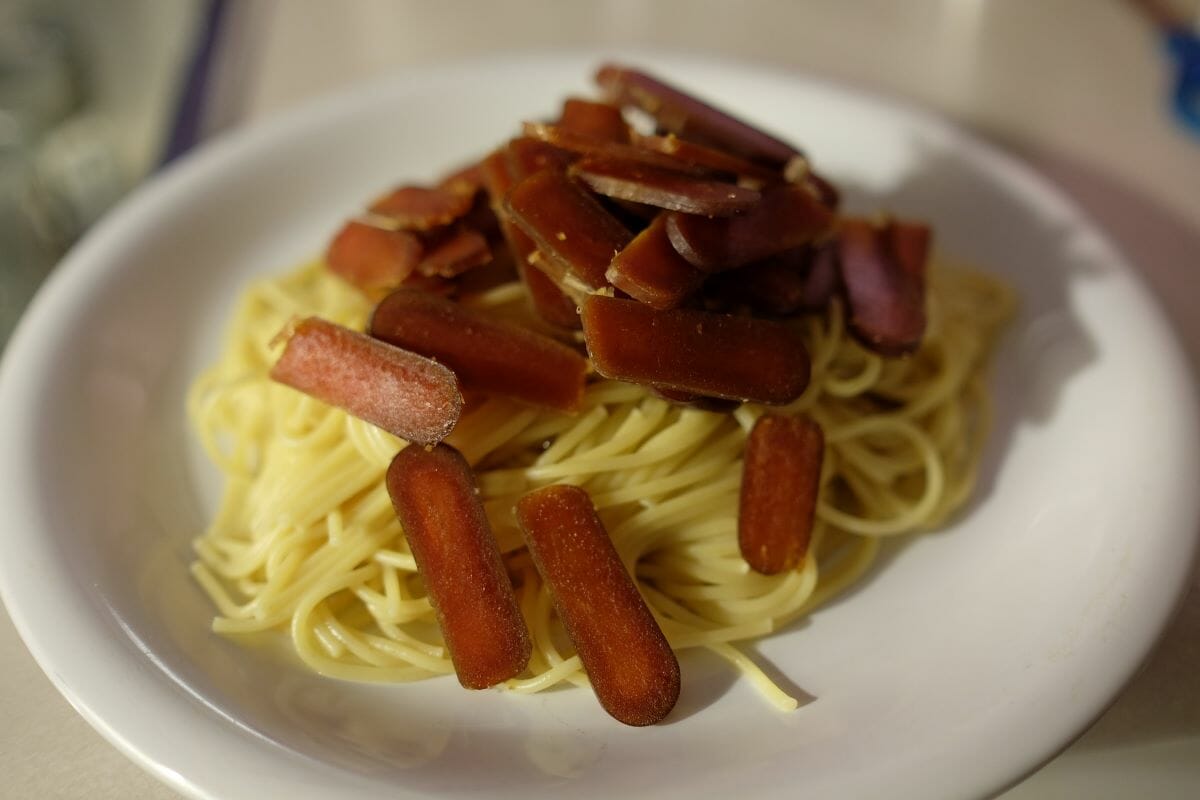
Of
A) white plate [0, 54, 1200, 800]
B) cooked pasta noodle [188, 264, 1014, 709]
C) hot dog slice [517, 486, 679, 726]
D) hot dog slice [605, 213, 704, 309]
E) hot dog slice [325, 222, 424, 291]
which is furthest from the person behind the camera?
hot dog slice [325, 222, 424, 291]

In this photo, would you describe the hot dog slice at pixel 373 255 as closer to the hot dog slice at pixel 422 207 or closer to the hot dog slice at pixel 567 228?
the hot dog slice at pixel 422 207

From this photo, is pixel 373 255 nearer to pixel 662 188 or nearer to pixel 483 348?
pixel 483 348

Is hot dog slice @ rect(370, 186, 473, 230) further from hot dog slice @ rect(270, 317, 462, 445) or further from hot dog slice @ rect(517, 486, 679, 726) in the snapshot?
hot dog slice @ rect(517, 486, 679, 726)

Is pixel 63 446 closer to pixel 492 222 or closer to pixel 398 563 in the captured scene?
pixel 398 563

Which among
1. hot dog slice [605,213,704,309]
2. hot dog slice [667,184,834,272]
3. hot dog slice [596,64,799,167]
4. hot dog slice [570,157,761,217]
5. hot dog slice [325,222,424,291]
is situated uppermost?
hot dog slice [596,64,799,167]

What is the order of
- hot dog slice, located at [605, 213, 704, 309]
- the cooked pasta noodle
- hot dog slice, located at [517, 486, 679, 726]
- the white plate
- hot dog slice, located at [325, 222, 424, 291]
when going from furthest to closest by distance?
hot dog slice, located at [325, 222, 424, 291], the cooked pasta noodle, hot dog slice, located at [605, 213, 704, 309], hot dog slice, located at [517, 486, 679, 726], the white plate

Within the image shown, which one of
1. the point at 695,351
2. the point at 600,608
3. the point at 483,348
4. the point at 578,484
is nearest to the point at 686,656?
the point at 600,608

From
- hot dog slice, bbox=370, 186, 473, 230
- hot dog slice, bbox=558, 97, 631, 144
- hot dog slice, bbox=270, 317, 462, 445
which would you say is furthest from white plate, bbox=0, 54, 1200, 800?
hot dog slice, bbox=558, 97, 631, 144
